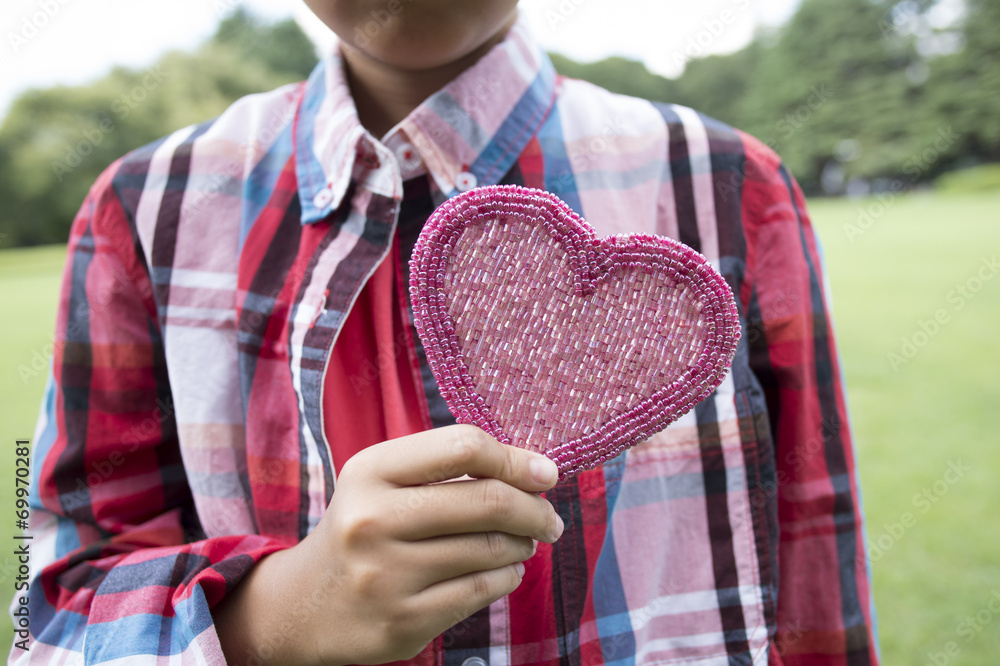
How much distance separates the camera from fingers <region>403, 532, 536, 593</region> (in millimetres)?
595

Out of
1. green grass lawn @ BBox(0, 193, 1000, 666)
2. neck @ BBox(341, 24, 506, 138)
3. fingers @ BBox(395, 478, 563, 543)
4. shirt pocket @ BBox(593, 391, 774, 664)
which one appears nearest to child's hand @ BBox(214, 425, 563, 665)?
fingers @ BBox(395, 478, 563, 543)

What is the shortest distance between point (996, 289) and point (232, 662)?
350 inches

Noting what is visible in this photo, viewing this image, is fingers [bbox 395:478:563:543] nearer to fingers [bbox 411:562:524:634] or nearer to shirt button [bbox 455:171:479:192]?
fingers [bbox 411:562:524:634]

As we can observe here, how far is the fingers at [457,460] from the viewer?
1.85 ft

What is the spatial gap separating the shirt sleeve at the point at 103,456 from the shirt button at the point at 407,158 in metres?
0.40

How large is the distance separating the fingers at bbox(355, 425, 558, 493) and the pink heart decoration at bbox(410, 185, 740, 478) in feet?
0.22

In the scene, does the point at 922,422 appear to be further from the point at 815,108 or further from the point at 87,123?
the point at 87,123

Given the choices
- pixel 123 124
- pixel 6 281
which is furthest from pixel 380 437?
pixel 123 124

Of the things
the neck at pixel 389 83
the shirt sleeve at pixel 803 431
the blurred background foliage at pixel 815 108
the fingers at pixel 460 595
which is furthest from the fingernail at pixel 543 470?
the blurred background foliage at pixel 815 108

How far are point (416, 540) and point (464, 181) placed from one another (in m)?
0.47

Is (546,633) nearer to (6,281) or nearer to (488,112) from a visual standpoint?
(488,112)

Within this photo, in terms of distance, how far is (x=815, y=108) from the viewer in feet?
72.1

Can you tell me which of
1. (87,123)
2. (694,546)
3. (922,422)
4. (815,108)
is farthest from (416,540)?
(87,123)

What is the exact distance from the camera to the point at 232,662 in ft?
2.42
